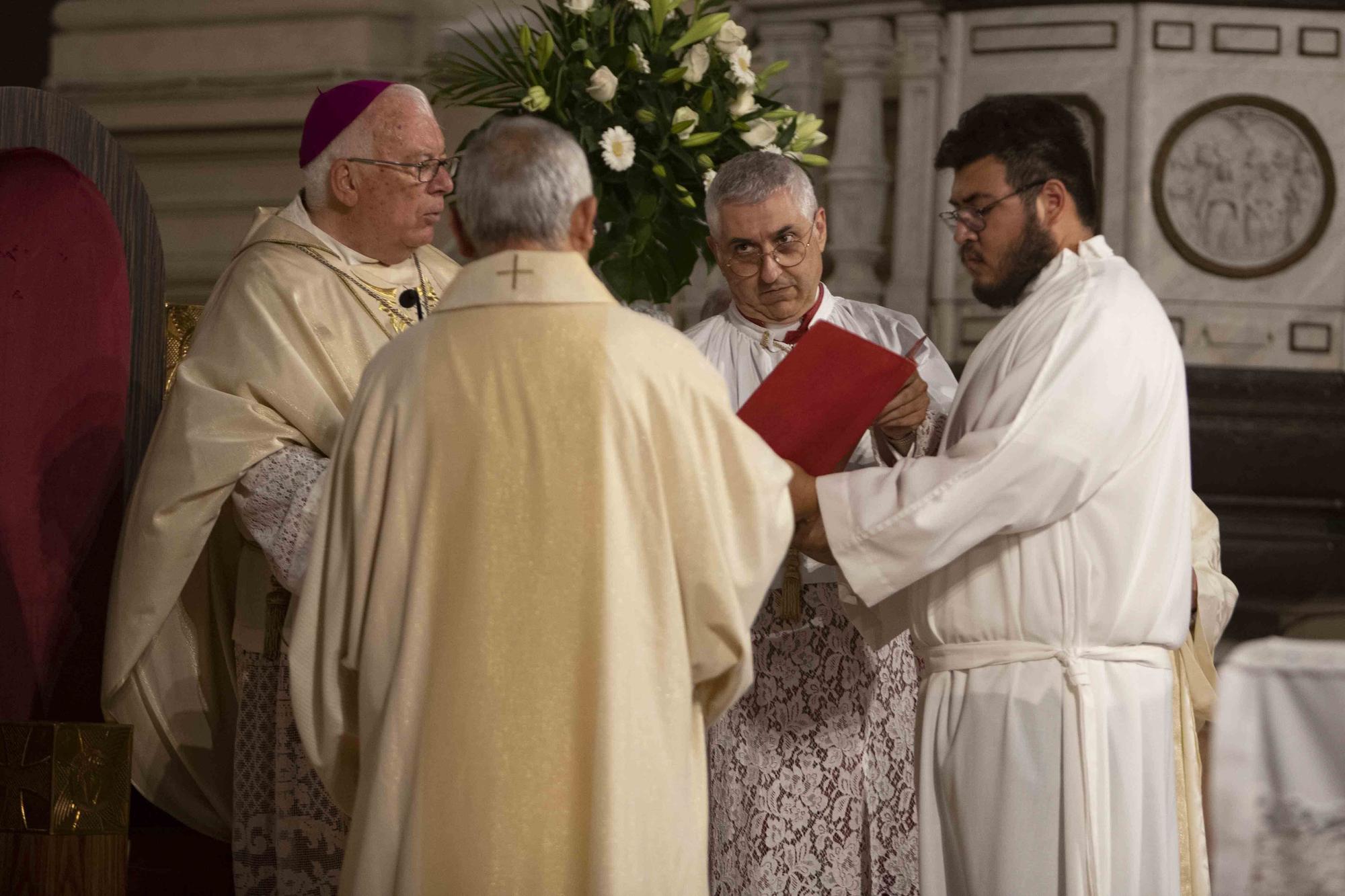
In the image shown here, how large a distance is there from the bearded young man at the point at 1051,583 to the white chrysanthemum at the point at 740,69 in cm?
145

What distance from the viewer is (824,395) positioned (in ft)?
11.1

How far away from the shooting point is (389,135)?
400 cm

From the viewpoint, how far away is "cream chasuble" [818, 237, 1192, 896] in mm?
3121

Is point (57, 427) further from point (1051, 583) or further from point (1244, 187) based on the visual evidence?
point (1244, 187)

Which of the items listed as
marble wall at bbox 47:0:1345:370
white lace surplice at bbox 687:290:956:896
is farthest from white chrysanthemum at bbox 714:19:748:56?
marble wall at bbox 47:0:1345:370

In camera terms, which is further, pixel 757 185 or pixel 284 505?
pixel 757 185

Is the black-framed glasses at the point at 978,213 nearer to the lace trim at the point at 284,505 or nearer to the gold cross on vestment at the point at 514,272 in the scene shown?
the gold cross on vestment at the point at 514,272

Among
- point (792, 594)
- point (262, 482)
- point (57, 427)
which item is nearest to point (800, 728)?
point (792, 594)

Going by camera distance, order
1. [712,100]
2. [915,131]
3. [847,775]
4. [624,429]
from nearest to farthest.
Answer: [624,429], [847,775], [712,100], [915,131]

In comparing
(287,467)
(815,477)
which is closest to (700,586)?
(815,477)

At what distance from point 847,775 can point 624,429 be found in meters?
1.64

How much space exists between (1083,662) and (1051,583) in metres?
0.16

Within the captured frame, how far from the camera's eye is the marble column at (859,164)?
24.8 feet

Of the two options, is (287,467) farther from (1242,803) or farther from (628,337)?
(1242,803)
